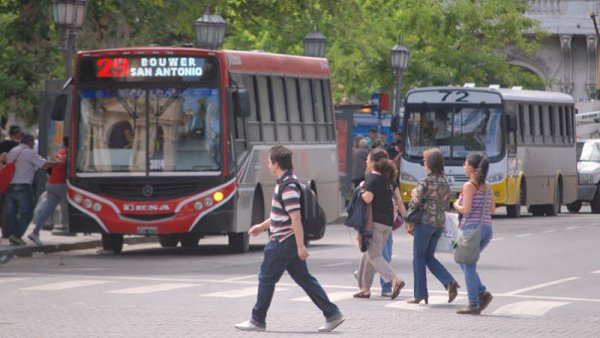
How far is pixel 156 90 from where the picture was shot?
80.0 ft

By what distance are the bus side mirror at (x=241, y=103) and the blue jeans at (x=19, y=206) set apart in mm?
3300

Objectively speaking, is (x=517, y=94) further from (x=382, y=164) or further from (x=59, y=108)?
(x=382, y=164)

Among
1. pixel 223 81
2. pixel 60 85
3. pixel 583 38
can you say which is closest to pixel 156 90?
pixel 223 81

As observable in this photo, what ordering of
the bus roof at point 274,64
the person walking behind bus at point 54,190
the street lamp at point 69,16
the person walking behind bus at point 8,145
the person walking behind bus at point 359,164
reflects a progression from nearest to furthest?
the bus roof at point 274,64 < the person walking behind bus at point 54,190 < the person walking behind bus at point 8,145 < the street lamp at point 69,16 < the person walking behind bus at point 359,164

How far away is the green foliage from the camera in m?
36.0

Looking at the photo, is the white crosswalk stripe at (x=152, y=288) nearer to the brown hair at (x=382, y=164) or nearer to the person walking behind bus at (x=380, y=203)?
the person walking behind bus at (x=380, y=203)

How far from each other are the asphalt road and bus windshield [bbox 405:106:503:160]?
10.6 meters

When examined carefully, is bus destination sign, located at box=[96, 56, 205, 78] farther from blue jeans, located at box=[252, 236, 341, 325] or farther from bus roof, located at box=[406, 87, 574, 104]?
bus roof, located at box=[406, 87, 574, 104]

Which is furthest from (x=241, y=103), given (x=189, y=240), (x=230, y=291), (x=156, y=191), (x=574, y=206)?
(x=574, y=206)

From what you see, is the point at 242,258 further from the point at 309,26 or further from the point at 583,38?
the point at 583,38

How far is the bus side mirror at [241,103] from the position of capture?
24050 millimetres

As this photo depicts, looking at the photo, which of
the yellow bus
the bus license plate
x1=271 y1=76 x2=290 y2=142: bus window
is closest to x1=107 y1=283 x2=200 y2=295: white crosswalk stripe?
the bus license plate

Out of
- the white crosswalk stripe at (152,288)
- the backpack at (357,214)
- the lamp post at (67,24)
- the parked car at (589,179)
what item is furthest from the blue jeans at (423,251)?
the parked car at (589,179)

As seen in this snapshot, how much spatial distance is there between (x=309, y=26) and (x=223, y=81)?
17011mm
